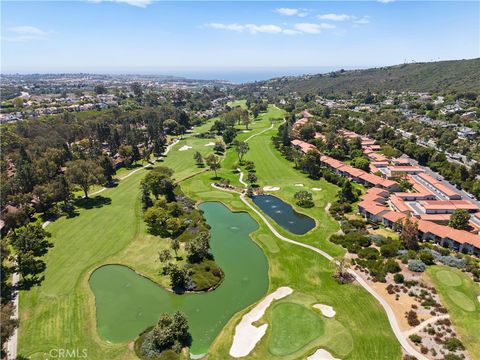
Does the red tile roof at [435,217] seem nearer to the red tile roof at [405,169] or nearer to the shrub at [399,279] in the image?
the shrub at [399,279]

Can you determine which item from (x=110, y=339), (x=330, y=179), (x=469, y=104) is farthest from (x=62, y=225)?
(x=469, y=104)

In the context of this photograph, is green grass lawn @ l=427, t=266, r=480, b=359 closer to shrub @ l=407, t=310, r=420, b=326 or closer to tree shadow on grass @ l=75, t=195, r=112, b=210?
shrub @ l=407, t=310, r=420, b=326

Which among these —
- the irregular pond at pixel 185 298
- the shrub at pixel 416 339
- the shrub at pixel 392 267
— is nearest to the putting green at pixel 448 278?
the shrub at pixel 392 267

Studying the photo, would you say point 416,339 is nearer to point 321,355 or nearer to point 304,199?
point 321,355

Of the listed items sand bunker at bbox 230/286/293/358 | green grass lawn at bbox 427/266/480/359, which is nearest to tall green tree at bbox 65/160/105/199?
sand bunker at bbox 230/286/293/358

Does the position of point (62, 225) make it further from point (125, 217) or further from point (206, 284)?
point (206, 284)

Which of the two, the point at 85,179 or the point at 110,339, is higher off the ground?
the point at 85,179
